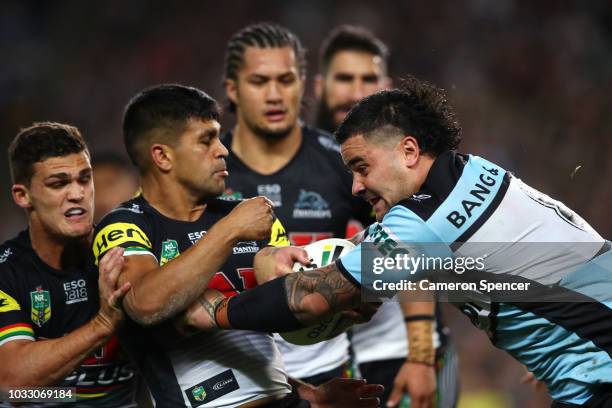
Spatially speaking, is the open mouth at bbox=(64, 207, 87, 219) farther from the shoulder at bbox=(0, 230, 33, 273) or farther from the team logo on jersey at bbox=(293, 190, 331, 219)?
the team logo on jersey at bbox=(293, 190, 331, 219)

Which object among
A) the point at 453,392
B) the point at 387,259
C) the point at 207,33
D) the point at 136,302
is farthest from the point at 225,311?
the point at 207,33

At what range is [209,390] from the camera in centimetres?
387

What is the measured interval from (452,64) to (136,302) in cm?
808

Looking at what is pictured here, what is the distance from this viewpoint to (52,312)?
4.26 meters

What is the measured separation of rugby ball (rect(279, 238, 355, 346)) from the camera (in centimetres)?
387

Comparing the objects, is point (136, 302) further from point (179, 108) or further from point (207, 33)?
point (207, 33)

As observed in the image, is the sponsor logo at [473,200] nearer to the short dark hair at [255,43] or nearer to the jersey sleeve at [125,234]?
the jersey sleeve at [125,234]

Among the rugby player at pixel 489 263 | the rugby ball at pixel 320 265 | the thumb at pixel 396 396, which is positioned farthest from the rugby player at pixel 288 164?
the rugby player at pixel 489 263

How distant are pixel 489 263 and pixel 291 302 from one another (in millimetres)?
833

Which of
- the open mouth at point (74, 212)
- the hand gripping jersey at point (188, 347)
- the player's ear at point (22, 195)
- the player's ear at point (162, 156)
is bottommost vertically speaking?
the hand gripping jersey at point (188, 347)

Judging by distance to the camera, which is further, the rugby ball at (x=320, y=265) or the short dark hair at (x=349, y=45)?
the short dark hair at (x=349, y=45)

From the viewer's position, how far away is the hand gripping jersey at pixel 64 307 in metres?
4.20

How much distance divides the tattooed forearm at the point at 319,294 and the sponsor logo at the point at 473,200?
503 mm

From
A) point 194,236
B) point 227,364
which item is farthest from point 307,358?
point 194,236
